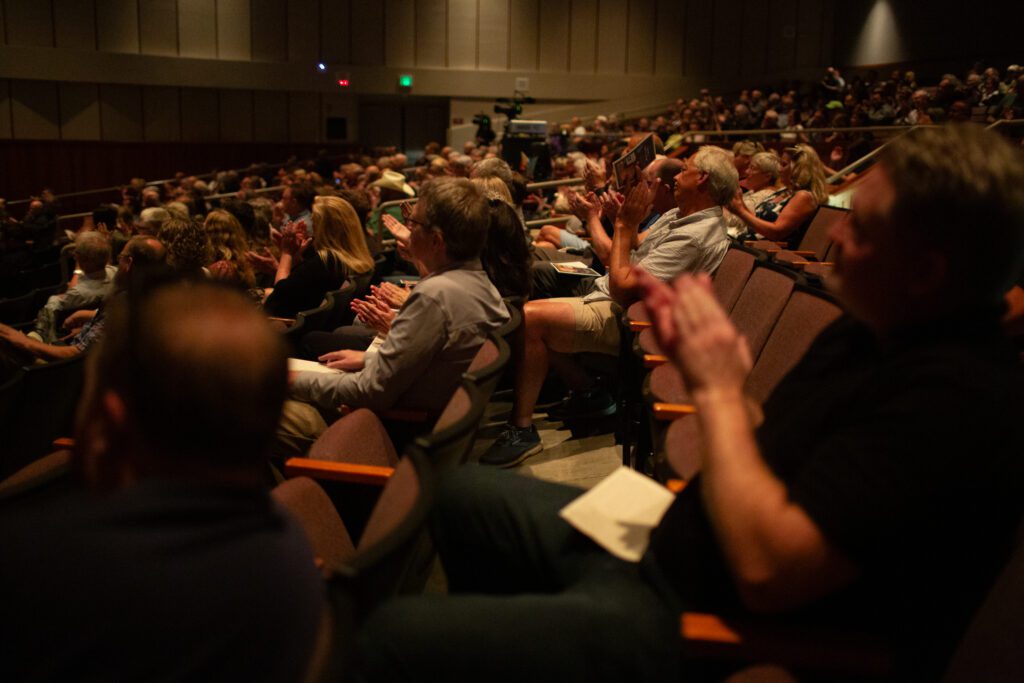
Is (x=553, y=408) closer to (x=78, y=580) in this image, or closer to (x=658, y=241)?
(x=658, y=241)

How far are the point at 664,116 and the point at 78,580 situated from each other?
14714 mm

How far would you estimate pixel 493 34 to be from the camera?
1493 centimetres

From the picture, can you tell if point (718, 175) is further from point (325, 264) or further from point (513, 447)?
point (325, 264)

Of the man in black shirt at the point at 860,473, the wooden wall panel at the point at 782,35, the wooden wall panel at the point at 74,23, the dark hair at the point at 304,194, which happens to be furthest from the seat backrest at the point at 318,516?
the wooden wall panel at the point at 782,35

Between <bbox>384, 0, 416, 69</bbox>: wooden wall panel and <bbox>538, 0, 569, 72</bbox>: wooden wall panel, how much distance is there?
7.71 feet

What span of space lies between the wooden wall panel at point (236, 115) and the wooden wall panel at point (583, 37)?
5909mm

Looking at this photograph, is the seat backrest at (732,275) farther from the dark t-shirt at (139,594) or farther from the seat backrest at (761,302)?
the dark t-shirt at (139,594)

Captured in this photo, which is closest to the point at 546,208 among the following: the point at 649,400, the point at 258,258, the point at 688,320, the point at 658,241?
the point at 258,258

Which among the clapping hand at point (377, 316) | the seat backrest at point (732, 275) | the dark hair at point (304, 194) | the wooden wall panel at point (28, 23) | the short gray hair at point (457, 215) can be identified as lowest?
the clapping hand at point (377, 316)

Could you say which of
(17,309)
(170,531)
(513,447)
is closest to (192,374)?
(170,531)

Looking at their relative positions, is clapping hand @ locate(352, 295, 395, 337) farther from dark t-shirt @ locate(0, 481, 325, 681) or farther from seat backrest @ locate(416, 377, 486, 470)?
dark t-shirt @ locate(0, 481, 325, 681)

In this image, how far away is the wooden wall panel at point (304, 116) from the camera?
48.9ft

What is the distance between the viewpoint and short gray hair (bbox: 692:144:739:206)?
128 inches

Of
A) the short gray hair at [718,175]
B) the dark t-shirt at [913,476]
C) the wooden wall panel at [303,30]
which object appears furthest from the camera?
the wooden wall panel at [303,30]
